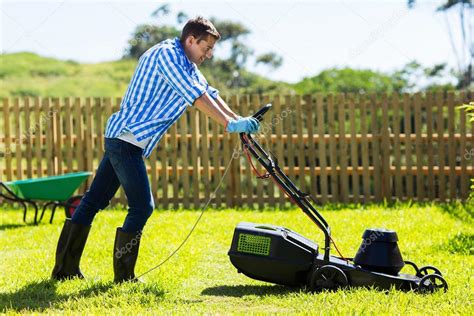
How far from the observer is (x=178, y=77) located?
412cm

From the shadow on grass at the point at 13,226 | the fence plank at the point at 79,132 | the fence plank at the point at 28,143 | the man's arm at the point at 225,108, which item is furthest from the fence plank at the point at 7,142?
the man's arm at the point at 225,108

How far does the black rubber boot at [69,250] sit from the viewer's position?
15.3 feet

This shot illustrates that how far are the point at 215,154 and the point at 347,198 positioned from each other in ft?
5.87

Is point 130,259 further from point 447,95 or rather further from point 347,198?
point 447,95

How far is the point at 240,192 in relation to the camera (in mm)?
9578

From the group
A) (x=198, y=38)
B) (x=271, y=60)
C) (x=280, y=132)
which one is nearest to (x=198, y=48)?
(x=198, y=38)

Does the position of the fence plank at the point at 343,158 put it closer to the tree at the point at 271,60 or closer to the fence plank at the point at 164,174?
the fence plank at the point at 164,174

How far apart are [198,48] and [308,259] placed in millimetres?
1372

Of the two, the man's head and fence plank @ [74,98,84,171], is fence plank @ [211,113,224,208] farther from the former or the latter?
the man's head

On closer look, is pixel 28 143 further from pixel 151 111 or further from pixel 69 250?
pixel 151 111

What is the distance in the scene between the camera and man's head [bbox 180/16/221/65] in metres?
4.23

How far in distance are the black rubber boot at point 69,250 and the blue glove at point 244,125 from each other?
1257mm

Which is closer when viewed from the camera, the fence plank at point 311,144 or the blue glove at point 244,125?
the blue glove at point 244,125

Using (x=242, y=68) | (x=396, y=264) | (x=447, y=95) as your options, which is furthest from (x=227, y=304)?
(x=242, y=68)
